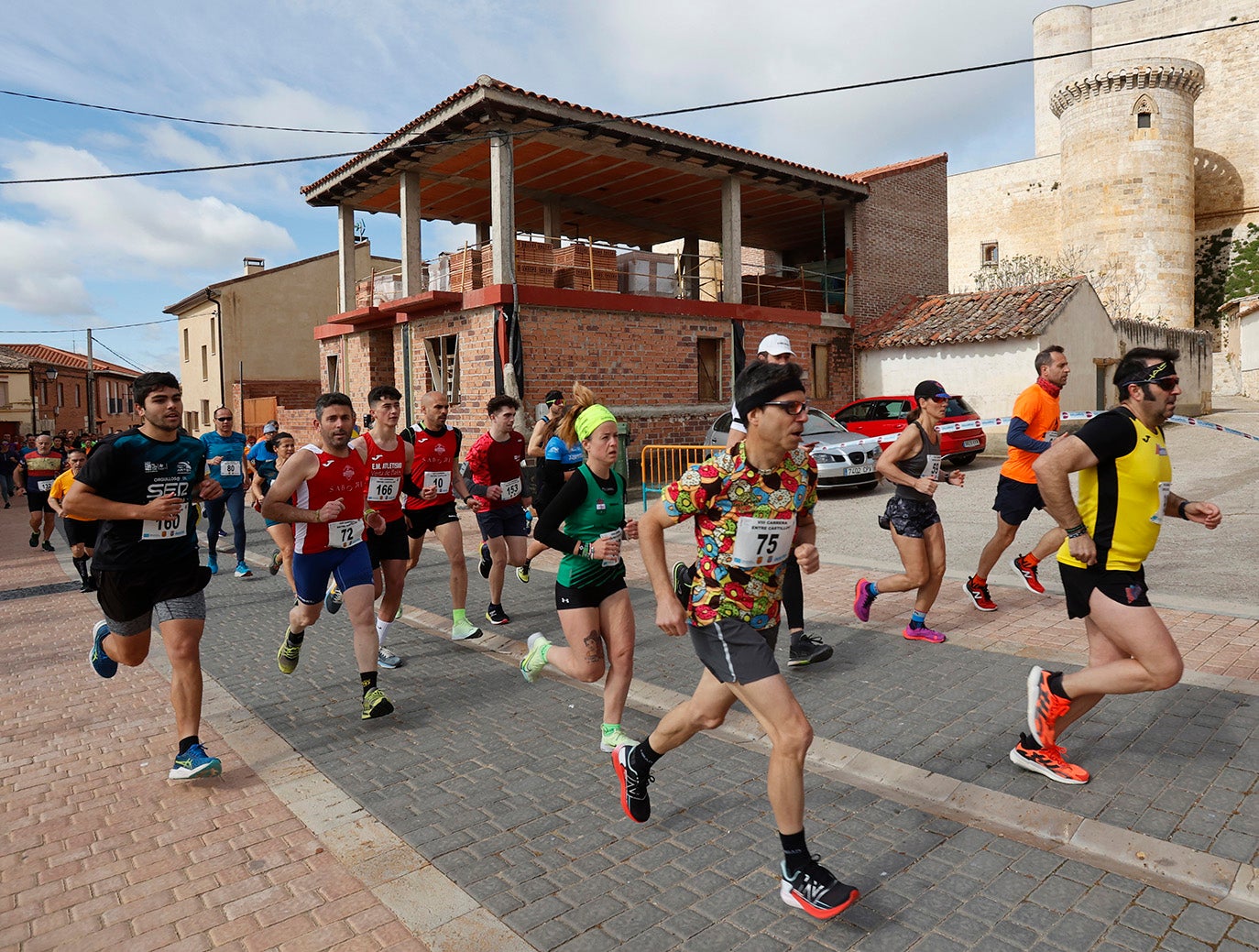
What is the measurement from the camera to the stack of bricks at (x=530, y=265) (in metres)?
17.2

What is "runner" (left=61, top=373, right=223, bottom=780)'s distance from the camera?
13.7 feet

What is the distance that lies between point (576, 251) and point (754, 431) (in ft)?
51.0

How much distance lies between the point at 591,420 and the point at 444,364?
14.6 meters

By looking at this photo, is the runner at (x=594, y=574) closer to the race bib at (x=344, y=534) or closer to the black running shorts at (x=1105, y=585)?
the race bib at (x=344, y=534)

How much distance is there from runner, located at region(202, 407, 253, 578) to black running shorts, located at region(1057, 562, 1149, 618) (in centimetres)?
931

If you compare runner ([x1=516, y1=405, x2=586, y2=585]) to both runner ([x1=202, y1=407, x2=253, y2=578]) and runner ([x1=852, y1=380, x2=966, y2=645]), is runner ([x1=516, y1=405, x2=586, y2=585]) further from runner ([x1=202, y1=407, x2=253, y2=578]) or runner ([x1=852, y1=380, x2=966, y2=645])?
runner ([x1=202, y1=407, x2=253, y2=578])

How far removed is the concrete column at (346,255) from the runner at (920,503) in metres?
18.0

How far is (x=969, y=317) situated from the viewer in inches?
853

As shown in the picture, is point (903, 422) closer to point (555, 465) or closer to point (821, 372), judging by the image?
point (821, 372)

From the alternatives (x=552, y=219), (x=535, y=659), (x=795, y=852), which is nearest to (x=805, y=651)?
(x=535, y=659)

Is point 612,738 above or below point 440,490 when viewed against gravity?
below

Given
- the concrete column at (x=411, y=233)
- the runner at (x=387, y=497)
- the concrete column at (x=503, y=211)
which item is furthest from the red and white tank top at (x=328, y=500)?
the concrete column at (x=411, y=233)

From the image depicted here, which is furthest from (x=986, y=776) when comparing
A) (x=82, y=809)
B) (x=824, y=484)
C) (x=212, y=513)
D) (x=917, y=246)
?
(x=917, y=246)

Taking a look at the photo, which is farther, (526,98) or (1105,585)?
(526,98)
